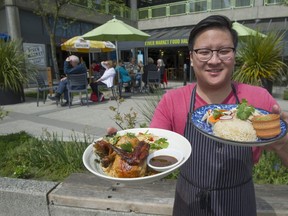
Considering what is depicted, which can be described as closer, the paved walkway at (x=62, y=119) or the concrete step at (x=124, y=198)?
the concrete step at (x=124, y=198)

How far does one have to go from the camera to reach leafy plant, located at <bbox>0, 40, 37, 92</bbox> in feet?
29.4

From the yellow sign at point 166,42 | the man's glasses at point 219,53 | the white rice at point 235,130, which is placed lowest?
the white rice at point 235,130

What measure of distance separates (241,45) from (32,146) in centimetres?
596

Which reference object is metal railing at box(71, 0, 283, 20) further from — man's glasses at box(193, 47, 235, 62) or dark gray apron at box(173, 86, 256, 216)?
dark gray apron at box(173, 86, 256, 216)

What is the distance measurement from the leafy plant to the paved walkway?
814 mm

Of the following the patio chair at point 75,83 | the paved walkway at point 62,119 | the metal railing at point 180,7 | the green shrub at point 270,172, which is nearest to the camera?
the green shrub at point 270,172

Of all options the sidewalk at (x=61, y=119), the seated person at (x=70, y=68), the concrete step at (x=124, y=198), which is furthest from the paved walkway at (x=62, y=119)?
the concrete step at (x=124, y=198)

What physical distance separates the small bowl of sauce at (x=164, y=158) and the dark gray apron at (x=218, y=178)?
0.20 m

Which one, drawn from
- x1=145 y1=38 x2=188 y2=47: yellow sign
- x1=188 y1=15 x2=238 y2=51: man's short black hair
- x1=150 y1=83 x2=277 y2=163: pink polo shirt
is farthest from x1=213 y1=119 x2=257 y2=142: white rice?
x1=145 y1=38 x2=188 y2=47: yellow sign

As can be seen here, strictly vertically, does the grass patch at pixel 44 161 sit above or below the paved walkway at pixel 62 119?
above

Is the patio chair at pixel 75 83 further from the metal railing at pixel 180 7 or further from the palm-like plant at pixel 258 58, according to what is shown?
the metal railing at pixel 180 7

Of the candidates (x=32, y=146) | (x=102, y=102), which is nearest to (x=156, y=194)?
(x=32, y=146)

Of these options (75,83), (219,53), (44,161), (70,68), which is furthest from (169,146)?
(70,68)

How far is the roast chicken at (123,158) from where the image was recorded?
3.88 feet
